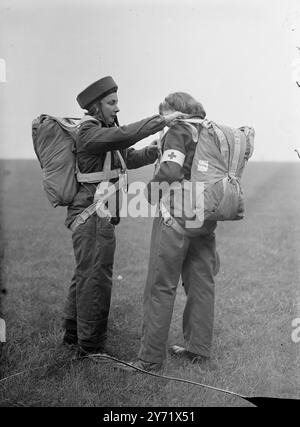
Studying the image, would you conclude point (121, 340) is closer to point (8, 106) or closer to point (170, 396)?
point (170, 396)

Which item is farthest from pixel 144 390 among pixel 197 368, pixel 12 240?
pixel 12 240

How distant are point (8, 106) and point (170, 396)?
266 centimetres

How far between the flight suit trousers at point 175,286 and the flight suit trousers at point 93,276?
0.36 meters

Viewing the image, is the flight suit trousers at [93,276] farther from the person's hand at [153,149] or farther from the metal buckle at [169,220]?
the person's hand at [153,149]

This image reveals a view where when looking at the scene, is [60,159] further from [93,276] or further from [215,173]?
[215,173]

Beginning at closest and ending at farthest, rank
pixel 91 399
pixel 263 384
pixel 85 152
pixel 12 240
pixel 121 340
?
pixel 91 399 → pixel 263 384 → pixel 85 152 → pixel 121 340 → pixel 12 240

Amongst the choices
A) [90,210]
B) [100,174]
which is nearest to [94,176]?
[100,174]

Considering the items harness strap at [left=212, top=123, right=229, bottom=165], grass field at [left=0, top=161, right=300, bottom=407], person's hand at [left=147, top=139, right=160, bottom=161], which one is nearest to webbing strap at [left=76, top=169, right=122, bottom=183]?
person's hand at [left=147, top=139, right=160, bottom=161]

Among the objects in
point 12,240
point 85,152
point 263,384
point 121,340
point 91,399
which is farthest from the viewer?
point 12,240

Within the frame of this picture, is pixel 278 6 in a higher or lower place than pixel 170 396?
higher

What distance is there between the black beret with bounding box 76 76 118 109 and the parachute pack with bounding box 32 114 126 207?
154mm

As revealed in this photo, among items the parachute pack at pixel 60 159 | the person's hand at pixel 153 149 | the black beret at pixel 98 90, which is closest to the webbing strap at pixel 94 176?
the parachute pack at pixel 60 159

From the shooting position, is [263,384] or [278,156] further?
[278,156]

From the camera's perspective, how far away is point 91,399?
4.07m
